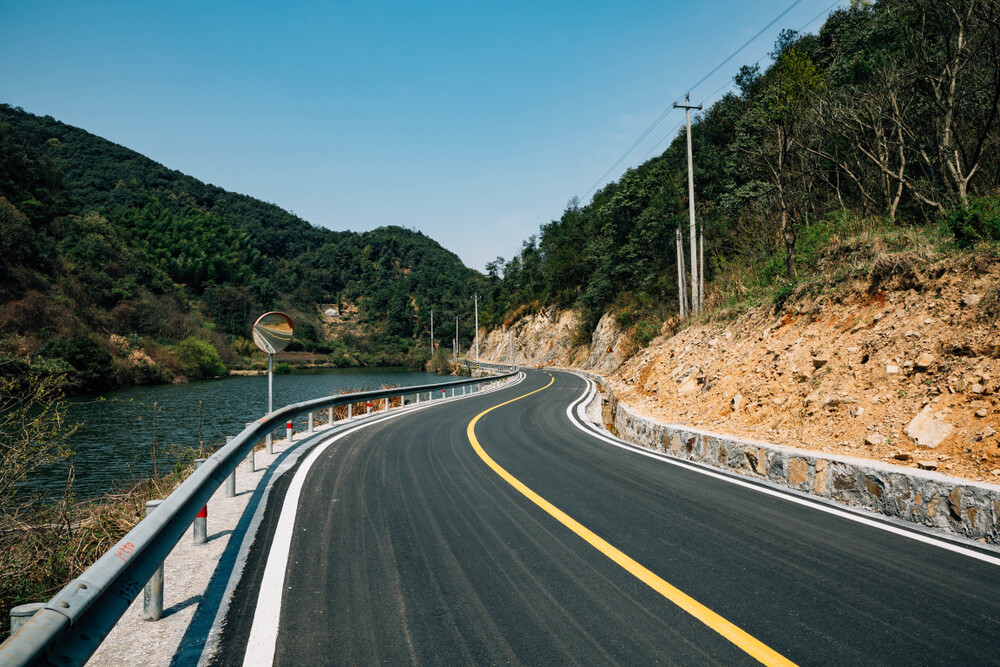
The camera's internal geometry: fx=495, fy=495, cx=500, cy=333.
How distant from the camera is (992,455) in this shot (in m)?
5.54

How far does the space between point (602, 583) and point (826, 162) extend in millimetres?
25175

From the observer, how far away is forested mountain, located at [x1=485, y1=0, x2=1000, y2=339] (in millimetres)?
11602

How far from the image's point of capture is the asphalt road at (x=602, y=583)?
267cm

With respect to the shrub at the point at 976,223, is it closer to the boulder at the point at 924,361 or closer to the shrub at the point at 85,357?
the boulder at the point at 924,361

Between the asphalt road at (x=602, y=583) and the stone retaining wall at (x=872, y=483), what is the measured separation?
699mm

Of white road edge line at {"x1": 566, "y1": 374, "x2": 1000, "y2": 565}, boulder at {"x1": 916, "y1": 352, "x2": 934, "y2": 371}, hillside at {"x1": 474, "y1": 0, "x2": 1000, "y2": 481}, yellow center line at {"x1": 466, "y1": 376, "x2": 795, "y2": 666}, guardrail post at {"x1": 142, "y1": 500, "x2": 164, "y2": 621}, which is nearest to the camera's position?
yellow center line at {"x1": 466, "y1": 376, "x2": 795, "y2": 666}

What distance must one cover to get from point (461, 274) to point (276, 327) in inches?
6542

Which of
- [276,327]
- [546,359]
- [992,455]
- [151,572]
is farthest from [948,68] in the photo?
[546,359]

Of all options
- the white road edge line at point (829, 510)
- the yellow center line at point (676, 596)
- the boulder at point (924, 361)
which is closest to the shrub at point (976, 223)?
the boulder at point (924, 361)

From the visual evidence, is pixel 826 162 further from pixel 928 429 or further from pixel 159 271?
pixel 159 271

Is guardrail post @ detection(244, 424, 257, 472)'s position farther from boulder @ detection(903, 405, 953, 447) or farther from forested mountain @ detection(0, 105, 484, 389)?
boulder @ detection(903, 405, 953, 447)

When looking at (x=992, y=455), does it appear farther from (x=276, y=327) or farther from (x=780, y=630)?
(x=276, y=327)

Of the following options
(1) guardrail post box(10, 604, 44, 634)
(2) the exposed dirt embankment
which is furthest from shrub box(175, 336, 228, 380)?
(1) guardrail post box(10, 604, 44, 634)

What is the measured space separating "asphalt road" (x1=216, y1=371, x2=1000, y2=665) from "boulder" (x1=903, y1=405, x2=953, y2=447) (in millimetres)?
2522
